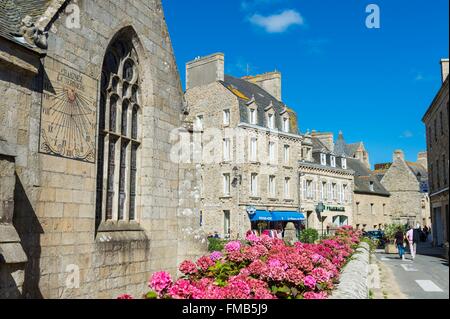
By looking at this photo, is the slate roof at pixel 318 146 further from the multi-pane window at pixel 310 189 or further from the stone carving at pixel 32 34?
the stone carving at pixel 32 34

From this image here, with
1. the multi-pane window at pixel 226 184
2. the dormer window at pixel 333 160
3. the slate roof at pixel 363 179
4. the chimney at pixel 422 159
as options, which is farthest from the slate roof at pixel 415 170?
the multi-pane window at pixel 226 184

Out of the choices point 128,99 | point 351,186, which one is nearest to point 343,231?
point 128,99

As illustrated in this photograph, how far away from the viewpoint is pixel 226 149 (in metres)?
31.5

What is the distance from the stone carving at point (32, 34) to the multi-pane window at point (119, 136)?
220 centimetres

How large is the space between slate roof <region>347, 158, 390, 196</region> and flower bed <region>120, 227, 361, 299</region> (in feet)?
130

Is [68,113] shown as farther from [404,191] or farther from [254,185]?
[404,191]

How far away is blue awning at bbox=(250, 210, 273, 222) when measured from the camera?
30469 millimetres

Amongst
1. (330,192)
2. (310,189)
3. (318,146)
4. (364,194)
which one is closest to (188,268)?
(310,189)

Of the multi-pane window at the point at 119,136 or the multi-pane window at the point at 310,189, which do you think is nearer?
the multi-pane window at the point at 119,136

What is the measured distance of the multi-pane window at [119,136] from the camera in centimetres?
916

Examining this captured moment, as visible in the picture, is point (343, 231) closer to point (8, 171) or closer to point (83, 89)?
point (83, 89)

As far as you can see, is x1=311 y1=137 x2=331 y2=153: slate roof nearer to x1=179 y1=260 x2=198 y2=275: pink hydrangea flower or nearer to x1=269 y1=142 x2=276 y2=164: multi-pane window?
x1=269 y1=142 x2=276 y2=164: multi-pane window
